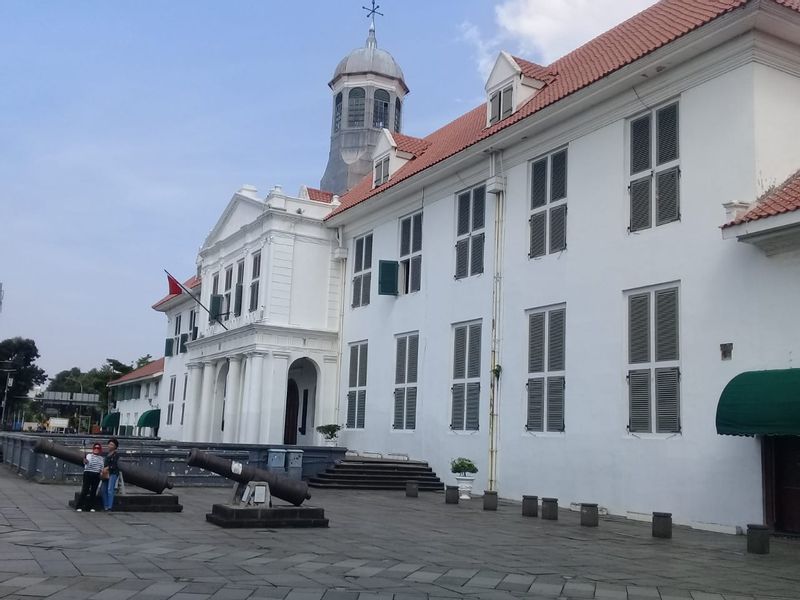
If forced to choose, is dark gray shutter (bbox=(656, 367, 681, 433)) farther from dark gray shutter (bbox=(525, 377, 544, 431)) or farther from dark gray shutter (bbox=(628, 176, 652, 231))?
dark gray shutter (bbox=(525, 377, 544, 431))

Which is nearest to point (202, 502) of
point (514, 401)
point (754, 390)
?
point (514, 401)

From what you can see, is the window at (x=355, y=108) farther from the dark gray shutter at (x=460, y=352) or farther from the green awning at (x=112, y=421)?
the green awning at (x=112, y=421)

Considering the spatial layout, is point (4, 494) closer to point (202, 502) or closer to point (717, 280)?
point (202, 502)

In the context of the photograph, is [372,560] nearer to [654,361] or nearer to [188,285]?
[654,361]

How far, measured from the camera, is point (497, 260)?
21.9m

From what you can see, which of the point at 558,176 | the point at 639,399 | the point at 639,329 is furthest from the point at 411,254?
the point at 639,399

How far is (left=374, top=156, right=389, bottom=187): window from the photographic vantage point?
29.7 metres

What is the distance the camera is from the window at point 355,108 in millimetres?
38844

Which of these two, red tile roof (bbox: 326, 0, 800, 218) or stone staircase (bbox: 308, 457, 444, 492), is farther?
stone staircase (bbox: 308, 457, 444, 492)

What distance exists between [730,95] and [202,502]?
13.6 metres

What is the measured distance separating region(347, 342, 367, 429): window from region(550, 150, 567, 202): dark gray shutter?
10.7m

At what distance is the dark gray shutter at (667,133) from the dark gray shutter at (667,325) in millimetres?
2842

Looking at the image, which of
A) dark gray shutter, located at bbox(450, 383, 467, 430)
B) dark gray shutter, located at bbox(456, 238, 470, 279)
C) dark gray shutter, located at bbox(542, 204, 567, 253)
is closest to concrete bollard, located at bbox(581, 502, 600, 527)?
dark gray shutter, located at bbox(542, 204, 567, 253)

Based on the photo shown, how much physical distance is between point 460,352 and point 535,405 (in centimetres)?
391
